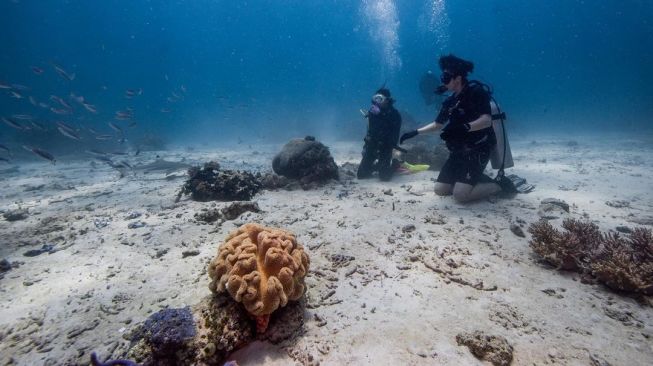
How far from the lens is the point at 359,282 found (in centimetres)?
343

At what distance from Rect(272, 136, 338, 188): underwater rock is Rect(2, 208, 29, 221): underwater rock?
612 cm

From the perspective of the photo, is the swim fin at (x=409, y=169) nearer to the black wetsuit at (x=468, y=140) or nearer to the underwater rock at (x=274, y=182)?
the black wetsuit at (x=468, y=140)

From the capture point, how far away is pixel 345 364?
2.31 meters

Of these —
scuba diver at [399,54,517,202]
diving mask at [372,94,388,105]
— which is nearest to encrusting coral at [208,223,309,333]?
scuba diver at [399,54,517,202]

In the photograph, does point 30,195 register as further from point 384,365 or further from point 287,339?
point 384,365

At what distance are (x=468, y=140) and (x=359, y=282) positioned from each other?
4440 mm

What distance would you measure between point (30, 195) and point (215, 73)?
7877 inches

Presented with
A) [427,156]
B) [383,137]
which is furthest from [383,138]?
[427,156]

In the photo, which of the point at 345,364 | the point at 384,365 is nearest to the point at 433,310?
the point at 384,365

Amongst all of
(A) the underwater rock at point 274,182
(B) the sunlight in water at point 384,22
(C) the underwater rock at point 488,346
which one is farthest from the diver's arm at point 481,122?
(B) the sunlight in water at point 384,22

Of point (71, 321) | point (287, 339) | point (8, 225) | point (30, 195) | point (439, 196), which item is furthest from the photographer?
point (30, 195)

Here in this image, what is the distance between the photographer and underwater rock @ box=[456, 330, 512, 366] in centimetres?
228

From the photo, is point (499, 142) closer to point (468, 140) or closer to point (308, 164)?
point (468, 140)

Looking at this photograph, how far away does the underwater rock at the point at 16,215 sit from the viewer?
612 cm
